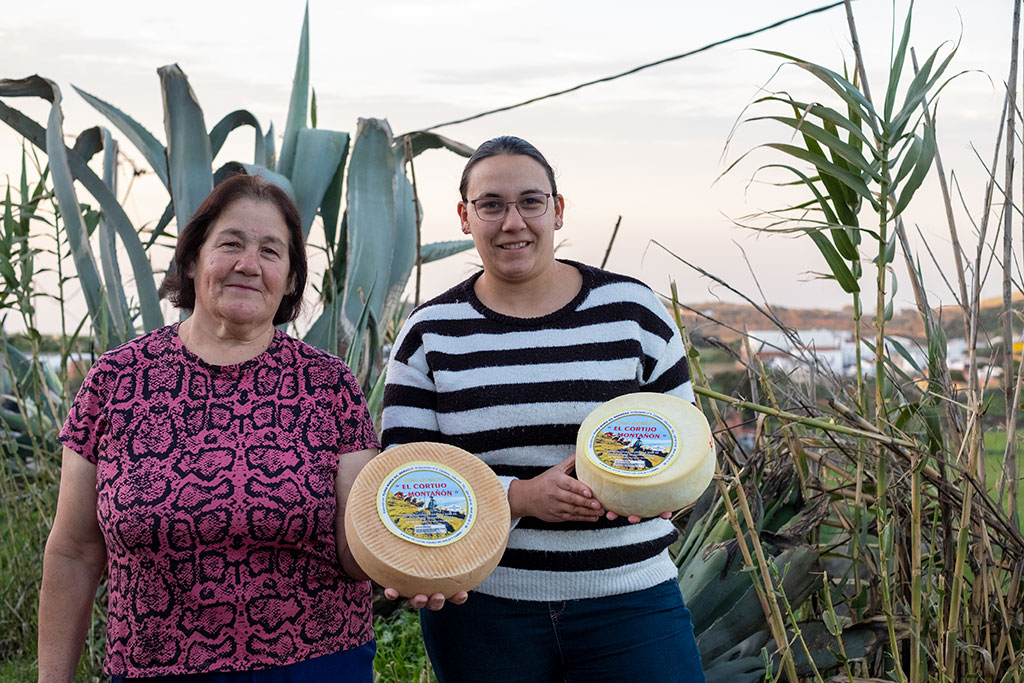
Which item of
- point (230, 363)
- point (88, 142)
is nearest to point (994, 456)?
point (230, 363)

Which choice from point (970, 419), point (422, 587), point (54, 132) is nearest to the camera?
point (422, 587)

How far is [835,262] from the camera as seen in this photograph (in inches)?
79.4

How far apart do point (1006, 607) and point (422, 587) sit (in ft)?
4.75

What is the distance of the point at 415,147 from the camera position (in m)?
4.42

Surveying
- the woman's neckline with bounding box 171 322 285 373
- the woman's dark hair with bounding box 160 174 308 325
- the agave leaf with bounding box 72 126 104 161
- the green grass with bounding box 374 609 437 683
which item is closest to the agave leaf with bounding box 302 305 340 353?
the green grass with bounding box 374 609 437 683

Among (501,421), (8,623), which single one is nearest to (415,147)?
Result: (8,623)

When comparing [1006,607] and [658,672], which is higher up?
[658,672]

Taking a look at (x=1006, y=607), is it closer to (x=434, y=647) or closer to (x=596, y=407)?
(x=596, y=407)

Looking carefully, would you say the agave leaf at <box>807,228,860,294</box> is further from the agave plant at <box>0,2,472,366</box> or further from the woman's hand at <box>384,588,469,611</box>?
the agave plant at <box>0,2,472,366</box>

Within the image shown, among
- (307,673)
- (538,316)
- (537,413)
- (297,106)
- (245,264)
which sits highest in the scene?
(297,106)

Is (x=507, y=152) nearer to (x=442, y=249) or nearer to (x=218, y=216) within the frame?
(x=218, y=216)

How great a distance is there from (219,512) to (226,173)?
2.70 m

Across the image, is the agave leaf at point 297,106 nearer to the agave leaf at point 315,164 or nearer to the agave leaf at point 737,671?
the agave leaf at point 315,164

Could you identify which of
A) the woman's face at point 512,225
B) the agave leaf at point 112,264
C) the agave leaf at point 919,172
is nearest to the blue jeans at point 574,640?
the woman's face at point 512,225
